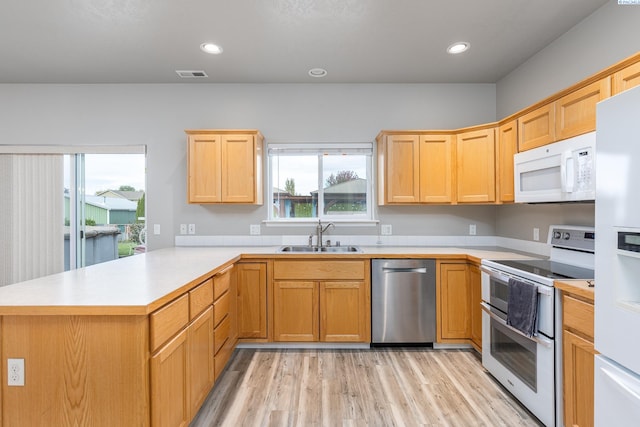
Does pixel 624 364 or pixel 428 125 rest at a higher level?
pixel 428 125

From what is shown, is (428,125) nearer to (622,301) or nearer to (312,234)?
(312,234)

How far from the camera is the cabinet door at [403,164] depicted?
3162 mm

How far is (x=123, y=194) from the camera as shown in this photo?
3650mm

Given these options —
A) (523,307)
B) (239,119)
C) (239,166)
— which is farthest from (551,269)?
(239,119)

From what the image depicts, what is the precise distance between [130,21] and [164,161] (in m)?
1.47

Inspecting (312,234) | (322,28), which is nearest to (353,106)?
(322,28)

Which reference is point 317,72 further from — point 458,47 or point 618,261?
point 618,261

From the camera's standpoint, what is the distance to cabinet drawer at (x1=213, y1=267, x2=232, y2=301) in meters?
2.23

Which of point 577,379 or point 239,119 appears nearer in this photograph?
point 577,379

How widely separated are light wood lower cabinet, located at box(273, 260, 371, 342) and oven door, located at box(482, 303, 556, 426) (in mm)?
964

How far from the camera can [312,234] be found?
3.49 m

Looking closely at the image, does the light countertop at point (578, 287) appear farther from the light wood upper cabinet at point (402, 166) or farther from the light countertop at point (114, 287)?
the light wood upper cabinet at point (402, 166)

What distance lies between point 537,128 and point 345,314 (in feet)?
7.06

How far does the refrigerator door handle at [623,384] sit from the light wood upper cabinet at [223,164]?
274 cm
